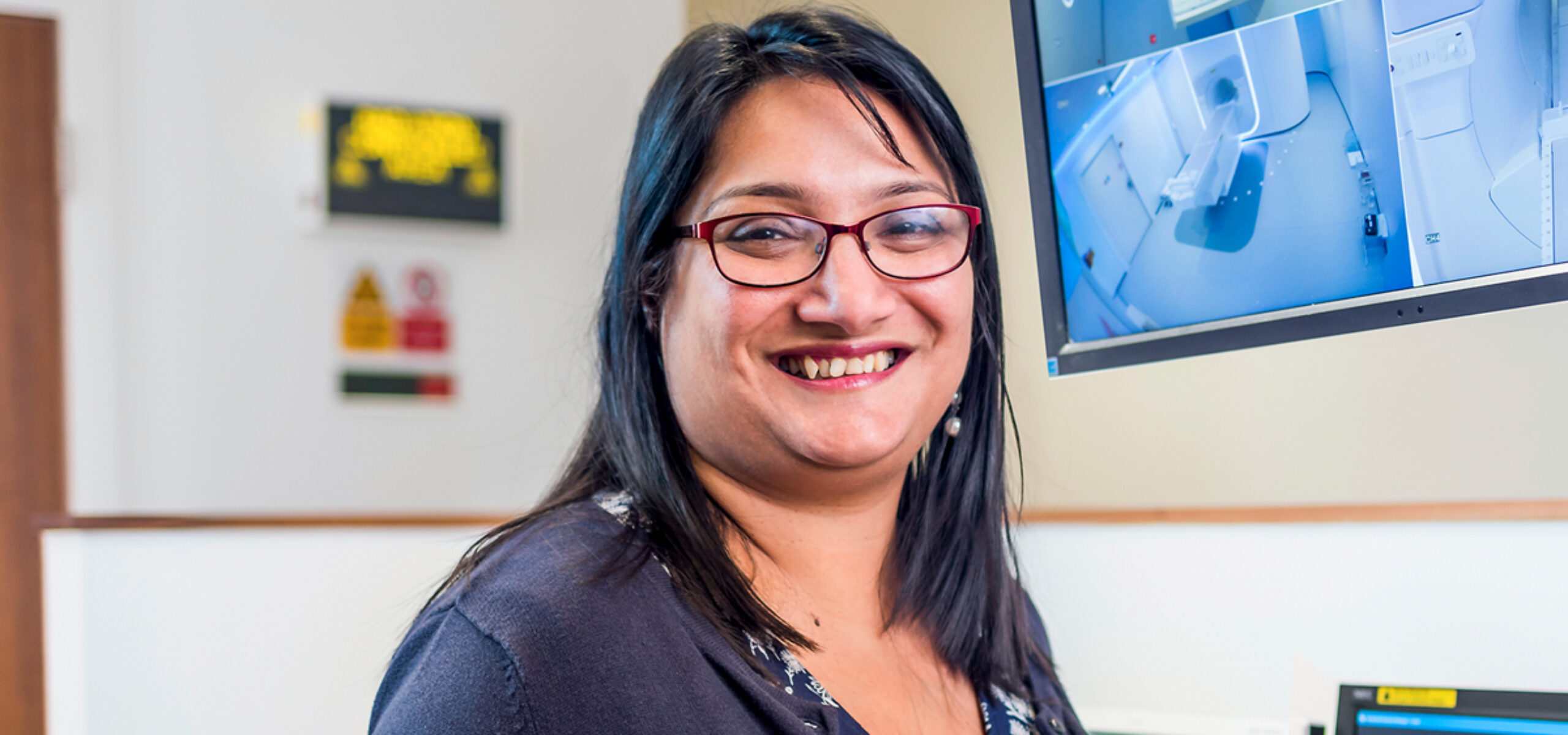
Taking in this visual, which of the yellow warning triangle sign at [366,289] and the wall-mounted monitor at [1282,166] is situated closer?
the wall-mounted monitor at [1282,166]

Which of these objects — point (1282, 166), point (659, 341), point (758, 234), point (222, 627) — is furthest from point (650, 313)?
point (222, 627)

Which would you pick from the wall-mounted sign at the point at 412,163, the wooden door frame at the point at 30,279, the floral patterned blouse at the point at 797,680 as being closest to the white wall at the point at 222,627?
the floral patterned blouse at the point at 797,680

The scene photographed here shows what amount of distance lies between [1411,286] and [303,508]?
2.45 metres

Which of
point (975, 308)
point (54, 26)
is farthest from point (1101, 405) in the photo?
point (54, 26)

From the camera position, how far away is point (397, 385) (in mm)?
2736

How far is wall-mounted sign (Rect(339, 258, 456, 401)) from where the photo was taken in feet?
8.87

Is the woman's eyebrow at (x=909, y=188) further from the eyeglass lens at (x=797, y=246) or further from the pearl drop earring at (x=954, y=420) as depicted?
the pearl drop earring at (x=954, y=420)

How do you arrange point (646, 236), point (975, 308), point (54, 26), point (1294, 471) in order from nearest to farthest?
point (646, 236), point (975, 308), point (1294, 471), point (54, 26)

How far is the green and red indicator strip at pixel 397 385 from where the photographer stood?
2.70m

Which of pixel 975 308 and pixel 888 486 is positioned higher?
pixel 975 308

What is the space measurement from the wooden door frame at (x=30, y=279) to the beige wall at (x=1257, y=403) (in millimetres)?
1929

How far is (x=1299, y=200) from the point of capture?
0.78 m

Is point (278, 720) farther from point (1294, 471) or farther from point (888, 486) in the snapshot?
point (1294, 471)

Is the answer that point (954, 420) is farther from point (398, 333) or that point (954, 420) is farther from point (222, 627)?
point (398, 333)
